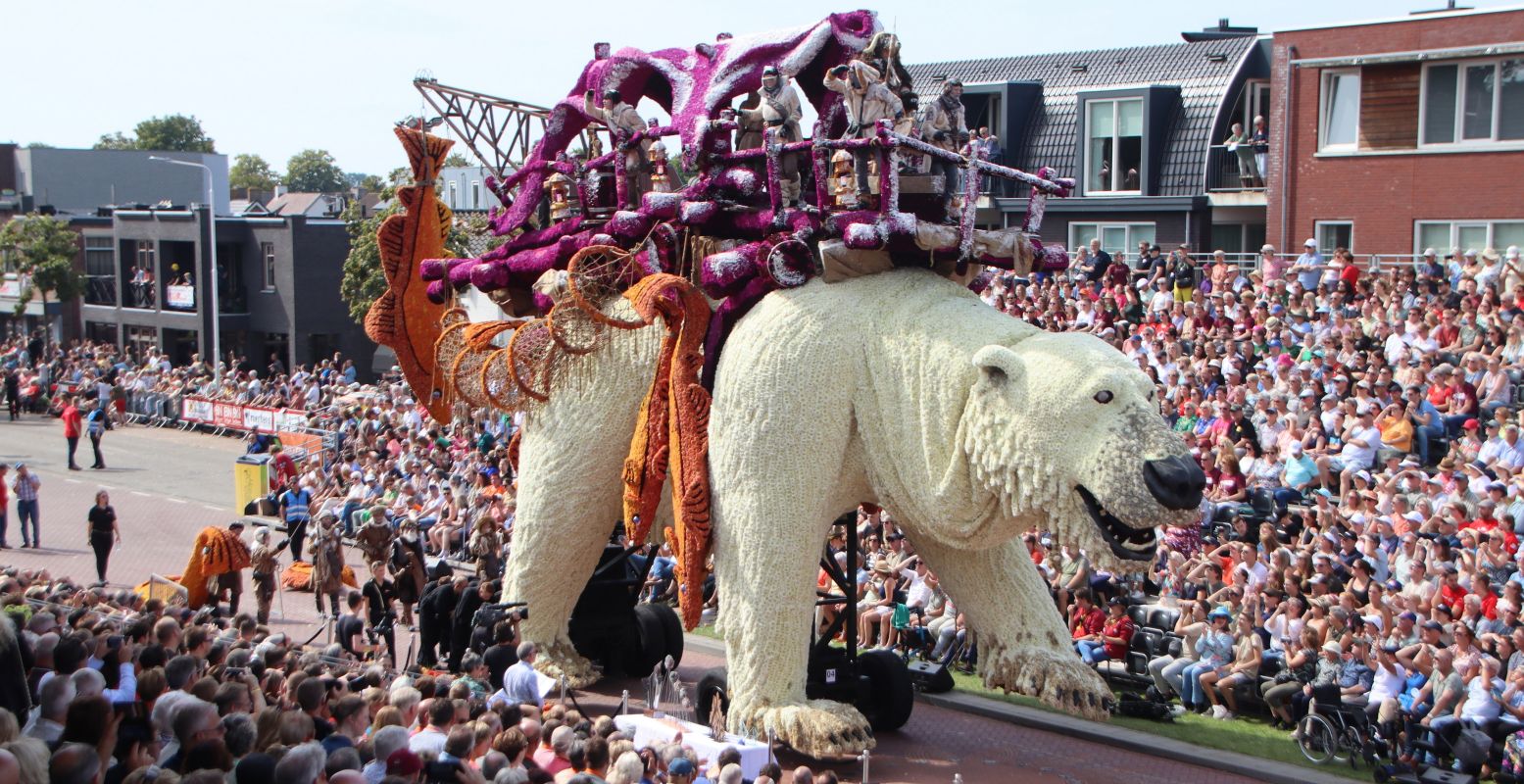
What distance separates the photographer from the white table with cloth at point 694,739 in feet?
31.3

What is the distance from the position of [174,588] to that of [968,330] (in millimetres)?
8047

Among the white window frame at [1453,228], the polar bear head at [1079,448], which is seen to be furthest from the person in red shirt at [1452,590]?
the white window frame at [1453,228]

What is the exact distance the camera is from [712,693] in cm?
1168

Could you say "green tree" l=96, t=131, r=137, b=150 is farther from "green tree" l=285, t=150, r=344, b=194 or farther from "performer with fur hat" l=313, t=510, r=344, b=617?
"performer with fur hat" l=313, t=510, r=344, b=617

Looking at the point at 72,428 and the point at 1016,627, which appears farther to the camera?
the point at 72,428

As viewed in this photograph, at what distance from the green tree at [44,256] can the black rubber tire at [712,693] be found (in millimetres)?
36560

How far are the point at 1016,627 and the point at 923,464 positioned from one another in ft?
5.09

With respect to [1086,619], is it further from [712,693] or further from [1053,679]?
[712,693]

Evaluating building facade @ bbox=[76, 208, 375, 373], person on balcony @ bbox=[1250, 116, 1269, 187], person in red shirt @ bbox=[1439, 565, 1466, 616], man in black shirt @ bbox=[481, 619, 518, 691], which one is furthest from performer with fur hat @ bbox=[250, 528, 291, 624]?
building facade @ bbox=[76, 208, 375, 373]

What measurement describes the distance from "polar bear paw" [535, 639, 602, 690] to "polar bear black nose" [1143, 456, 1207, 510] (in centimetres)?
566

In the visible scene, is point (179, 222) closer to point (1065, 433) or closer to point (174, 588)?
point (174, 588)

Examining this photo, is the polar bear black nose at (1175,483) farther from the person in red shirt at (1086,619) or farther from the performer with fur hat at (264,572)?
the performer with fur hat at (264,572)

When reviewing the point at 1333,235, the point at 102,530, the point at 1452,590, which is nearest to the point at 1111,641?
the point at 1452,590

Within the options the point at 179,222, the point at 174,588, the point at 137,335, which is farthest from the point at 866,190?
the point at 137,335
